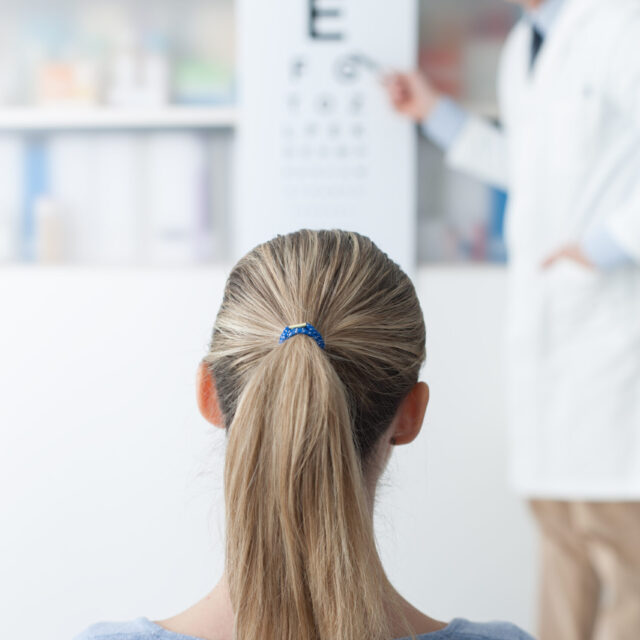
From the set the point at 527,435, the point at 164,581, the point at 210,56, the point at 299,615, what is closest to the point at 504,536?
the point at 527,435

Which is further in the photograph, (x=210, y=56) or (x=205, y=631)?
(x=210, y=56)

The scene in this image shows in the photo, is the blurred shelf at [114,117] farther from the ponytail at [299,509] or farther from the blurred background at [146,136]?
the ponytail at [299,509]

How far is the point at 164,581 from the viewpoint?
1665 millimetres

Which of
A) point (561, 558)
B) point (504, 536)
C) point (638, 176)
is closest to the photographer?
point (638, 176)

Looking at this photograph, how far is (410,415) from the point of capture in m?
0.75

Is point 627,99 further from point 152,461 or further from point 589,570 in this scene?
point 152,461

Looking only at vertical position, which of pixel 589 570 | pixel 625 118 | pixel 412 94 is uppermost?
pixel 412 94

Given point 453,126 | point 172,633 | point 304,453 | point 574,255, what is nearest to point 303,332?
point 304,453

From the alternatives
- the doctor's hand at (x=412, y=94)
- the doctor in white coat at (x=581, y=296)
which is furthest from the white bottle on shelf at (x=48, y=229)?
the doctor in white coat at (x=581, y=296)

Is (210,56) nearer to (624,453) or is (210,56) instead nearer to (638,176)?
(638,176)

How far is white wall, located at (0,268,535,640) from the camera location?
162cm

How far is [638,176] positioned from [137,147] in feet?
3.41

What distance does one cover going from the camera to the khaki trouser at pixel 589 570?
140 centimetres

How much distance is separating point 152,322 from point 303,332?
107cm
